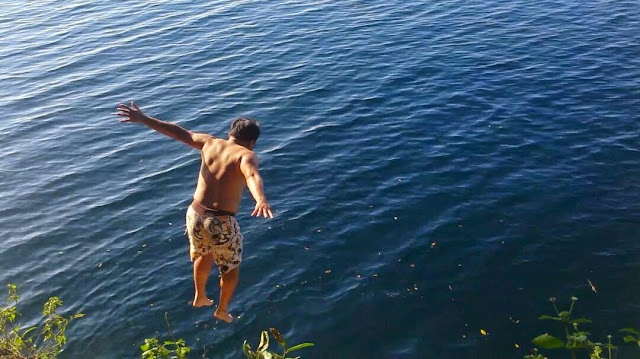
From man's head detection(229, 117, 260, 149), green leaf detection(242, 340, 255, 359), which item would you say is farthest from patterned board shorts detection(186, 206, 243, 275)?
green leaf detection(242, 340, 255, 359)

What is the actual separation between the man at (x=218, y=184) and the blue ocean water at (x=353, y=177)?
10.7ft

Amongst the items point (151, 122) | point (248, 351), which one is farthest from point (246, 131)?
point (248, 351)

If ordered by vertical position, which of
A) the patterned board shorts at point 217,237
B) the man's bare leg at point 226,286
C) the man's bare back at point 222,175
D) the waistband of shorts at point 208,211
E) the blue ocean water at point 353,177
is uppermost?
the man's bare back at point 222,175

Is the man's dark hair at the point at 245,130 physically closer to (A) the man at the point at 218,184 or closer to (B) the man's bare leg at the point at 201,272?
(A) the man at the point at 218,184

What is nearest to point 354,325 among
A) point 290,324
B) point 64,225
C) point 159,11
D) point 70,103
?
→ point 290,324

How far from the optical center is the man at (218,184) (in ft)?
32.6

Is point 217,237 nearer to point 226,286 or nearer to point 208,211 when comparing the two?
point 208,211

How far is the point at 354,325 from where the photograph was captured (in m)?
13.3

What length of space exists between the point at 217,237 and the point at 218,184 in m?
0.85

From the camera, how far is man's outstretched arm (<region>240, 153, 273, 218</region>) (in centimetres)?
812

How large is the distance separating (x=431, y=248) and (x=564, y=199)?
3.97 meters

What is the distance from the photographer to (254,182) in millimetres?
8984

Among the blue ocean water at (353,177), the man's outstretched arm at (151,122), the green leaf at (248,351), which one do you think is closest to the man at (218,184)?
the man's outstretched arm at (151,122)

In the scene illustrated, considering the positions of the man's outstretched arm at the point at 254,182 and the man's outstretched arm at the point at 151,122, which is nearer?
the man's outstretched arm at the point at 254,182
